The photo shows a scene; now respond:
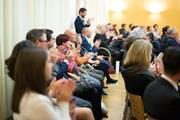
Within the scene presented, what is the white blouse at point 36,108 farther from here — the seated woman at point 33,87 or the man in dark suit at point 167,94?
the man in dark suit at point 167,94

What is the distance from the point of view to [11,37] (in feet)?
12.0

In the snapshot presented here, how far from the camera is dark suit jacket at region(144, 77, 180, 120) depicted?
235 centimetres

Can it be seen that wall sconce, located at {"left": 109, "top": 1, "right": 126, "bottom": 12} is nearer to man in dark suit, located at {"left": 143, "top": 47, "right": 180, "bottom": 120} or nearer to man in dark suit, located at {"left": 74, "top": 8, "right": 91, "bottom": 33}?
man in dark suit, located at {"left": 74, "top": 8, "right": 91, "bottom": 33}

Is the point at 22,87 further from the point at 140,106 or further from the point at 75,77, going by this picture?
the point at 75,77

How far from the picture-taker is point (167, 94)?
2.38 metres

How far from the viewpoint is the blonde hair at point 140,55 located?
11.3ft

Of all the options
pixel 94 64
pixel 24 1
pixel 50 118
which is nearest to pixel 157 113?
pixel 50 118

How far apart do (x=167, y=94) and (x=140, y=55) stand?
3.84ft

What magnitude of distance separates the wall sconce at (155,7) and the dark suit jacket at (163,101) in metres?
12.4

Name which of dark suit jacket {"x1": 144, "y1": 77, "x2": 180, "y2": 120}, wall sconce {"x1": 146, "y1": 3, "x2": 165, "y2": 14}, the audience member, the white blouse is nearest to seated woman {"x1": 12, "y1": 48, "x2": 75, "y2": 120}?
the white blouse

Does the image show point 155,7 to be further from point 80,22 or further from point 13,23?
point 13,23

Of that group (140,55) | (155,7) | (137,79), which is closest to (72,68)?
(140,55)

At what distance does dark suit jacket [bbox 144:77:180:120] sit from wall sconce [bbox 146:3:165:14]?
12.4m

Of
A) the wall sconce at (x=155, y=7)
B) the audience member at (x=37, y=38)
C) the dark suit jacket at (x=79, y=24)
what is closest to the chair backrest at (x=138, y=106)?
the audience member at (x=37, y=38)
